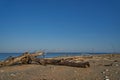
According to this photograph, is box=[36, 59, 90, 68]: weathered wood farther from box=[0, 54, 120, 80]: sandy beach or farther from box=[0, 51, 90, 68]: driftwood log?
box=[0, 54, 120, 80]: sandy beach

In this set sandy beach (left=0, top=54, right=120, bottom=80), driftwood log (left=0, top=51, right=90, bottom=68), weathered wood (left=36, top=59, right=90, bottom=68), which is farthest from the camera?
driftwood log (left=0, top=51, right=90, bottom=68)

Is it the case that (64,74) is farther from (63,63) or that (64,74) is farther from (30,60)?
(30,60)

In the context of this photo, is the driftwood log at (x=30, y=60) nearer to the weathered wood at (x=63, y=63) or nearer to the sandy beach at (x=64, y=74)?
the weathered wood at (x=63, y=63)

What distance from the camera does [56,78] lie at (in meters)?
7.90

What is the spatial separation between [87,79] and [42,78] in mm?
2134

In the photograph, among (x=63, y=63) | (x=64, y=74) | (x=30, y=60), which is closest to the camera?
(x=64, y=74)

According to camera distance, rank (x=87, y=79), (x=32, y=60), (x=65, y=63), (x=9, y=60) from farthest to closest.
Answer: (x=32, y=60)
(x=9, y=60)
(x=65, y=63)
(x=87, y=79)

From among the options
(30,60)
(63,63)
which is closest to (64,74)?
(63,63)

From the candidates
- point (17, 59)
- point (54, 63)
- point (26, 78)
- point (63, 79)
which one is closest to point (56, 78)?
point (63, 79)

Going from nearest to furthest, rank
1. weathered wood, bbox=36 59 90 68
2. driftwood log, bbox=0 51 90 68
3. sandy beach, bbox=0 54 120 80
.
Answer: sandy beach, bbox=0 54 120 80
weathered wood, bbox=36 59 90 68
driftwood log, bbox=0 51 90 68

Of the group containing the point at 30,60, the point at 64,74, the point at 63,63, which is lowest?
the point at 64,74

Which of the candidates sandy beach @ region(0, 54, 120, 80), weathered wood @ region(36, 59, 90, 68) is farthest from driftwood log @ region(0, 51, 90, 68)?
sandy beach @ region(0, 54, 120, 80)

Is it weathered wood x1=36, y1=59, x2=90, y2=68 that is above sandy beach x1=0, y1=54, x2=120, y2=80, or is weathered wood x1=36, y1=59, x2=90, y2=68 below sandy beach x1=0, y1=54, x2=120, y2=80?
above

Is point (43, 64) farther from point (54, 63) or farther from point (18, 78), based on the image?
point (18, 78)
